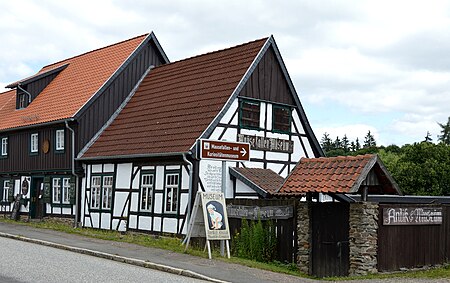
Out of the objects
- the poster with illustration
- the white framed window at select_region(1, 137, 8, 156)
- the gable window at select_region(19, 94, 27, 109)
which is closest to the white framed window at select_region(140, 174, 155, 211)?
the poster with illustration

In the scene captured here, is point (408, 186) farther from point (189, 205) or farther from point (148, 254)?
point (148, 254)

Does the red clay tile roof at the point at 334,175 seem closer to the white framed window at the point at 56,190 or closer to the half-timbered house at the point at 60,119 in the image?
the half-timbered house at the point at 60,119

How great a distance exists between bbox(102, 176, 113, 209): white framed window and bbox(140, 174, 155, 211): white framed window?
7.45 feet

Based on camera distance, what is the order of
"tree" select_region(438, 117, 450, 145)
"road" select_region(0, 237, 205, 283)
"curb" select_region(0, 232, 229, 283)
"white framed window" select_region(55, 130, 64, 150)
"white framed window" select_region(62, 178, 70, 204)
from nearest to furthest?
"road" select_region(0, 237, 205, 283) < "curb" select_region(0, 232, 229, 283) < "white framed window" select_region(62, 178, 70, 204) < "white framed window" select_region(55, 130, 64, 150) < "tree" select_region(438, 117, 450, 145)

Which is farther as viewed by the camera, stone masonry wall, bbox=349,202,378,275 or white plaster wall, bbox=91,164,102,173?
white plaster wall, bbox=91,164,102,173

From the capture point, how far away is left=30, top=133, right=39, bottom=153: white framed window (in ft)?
99.7

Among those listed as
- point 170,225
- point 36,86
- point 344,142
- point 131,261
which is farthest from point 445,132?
point 131,261

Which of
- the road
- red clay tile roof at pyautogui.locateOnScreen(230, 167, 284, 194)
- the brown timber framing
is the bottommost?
the road

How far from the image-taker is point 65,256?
16.5 metres

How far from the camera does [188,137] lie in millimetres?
22375

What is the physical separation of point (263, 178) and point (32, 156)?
13196 millimetres

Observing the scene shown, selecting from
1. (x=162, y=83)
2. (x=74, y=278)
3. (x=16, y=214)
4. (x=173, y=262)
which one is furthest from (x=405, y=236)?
(x=16, y=214)

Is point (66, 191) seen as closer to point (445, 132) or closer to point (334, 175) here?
point (334, 175)

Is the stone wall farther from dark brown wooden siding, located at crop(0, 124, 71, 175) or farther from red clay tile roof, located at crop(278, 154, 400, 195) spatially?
dark brown wooden siding, located at crop(0, 124, 71, 175)
